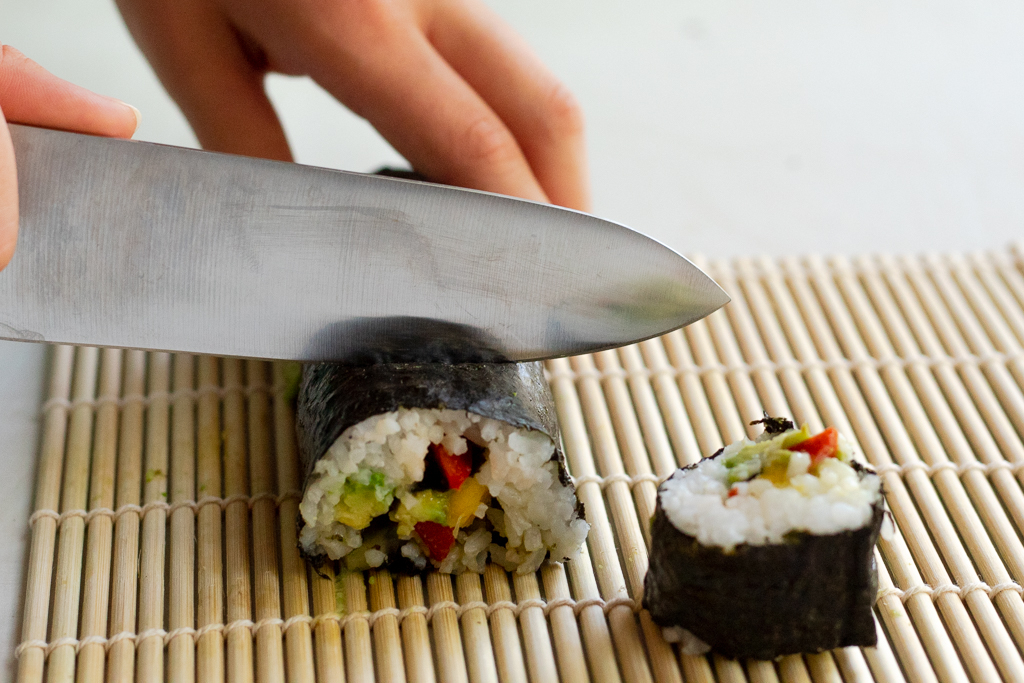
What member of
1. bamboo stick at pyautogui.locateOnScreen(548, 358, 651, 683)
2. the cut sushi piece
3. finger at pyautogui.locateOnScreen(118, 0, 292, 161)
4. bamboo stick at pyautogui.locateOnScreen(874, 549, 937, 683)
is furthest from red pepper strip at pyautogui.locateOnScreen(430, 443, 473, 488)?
finger at pyautogui.locateOnScreen(118, 0, 292, 161)

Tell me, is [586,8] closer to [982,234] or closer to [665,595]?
[982,234]

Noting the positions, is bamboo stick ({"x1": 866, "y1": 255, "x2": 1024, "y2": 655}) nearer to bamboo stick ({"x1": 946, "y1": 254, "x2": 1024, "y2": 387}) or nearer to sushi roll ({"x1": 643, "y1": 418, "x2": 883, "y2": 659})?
bamboo stick ({"x1": 946, "y1": 254, "x2": 1024, "y2": 387})

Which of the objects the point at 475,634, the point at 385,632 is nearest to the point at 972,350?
the point at 475,634

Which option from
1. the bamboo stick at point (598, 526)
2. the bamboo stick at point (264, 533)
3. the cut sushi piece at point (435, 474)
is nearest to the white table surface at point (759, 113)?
the bamboo stick at point (264, 533)

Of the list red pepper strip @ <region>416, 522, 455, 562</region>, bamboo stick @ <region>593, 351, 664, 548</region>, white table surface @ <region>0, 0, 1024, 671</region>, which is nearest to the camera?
red pepper strip @ <region>416, 522, 455, 562</region>

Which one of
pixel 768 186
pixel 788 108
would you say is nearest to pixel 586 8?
pixel 788 108

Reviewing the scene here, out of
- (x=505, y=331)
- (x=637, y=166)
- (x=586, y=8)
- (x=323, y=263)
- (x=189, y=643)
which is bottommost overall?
(x=189, y=643)

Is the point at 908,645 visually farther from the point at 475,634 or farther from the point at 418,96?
the point at 418,96
